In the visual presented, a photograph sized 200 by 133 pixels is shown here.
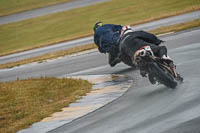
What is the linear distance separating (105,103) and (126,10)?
2744cm

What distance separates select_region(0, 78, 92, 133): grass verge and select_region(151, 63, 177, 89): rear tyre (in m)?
2.30

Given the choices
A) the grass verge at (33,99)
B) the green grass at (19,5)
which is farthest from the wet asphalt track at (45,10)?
the grass verge at (33,99)

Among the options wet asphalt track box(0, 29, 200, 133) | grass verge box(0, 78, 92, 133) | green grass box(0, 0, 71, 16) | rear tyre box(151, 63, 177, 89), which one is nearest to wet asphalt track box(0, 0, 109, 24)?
green grass box(0, 0, 71, 16)

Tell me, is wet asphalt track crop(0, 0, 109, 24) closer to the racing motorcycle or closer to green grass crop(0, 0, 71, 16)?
green grass crop(0, 0, 71, 16)

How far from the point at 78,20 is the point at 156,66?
28463 millimetres

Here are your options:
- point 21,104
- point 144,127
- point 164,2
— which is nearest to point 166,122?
point 144,127

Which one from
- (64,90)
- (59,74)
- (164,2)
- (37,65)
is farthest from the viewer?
(164,2)

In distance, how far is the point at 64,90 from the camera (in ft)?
47.9

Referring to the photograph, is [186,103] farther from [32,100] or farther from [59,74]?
[59,74]

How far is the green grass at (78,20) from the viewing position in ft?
112

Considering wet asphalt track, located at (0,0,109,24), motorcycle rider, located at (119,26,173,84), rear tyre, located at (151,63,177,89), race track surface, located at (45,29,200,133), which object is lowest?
race track surface, located at (45,29,200,133)

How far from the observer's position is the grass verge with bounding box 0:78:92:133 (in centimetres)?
1146

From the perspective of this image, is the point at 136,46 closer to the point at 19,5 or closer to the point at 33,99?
the point at 33,99

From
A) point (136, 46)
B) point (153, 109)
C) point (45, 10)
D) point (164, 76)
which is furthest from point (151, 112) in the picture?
point (45, 10)
